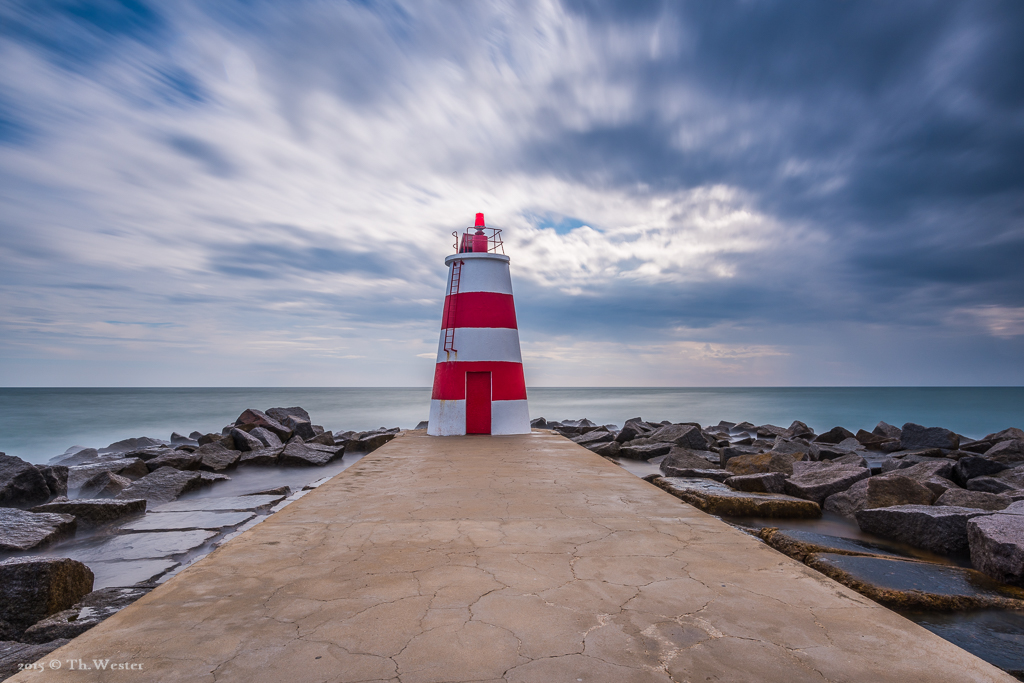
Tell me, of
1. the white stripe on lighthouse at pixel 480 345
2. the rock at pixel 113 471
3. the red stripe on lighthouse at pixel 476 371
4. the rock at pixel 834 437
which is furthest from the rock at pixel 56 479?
the rock at pixel 834 437

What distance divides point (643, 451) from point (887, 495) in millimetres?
4034

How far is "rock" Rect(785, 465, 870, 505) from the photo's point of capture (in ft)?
15.7

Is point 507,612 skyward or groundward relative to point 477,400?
groundward

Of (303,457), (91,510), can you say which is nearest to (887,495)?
(91,510)

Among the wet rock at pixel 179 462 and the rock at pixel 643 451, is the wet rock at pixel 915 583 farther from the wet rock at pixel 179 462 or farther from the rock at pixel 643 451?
the wet rock at pixel 179 462

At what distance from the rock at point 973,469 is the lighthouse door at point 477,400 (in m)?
5.82

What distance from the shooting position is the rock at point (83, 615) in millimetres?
2314

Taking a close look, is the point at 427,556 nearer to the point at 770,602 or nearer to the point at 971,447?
the point at 770,602

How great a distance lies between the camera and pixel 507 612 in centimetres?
193

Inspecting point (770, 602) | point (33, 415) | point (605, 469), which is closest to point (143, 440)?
point (605, 469)

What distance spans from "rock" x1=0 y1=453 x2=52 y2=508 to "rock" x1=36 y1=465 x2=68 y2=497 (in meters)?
0.09

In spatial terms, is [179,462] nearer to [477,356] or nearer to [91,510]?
[91,510]

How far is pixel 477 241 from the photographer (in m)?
8.38

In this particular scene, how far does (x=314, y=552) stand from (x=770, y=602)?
2.14 meters
